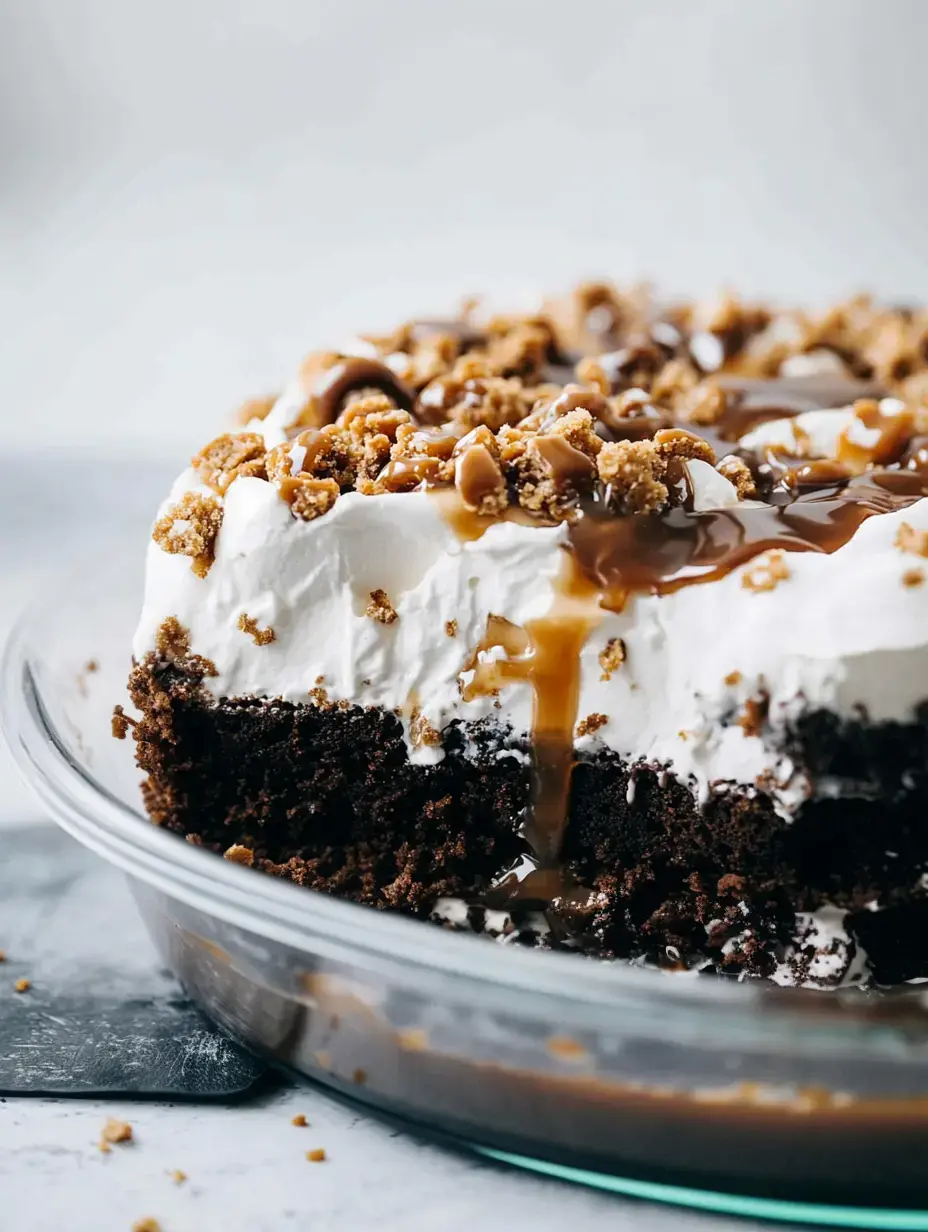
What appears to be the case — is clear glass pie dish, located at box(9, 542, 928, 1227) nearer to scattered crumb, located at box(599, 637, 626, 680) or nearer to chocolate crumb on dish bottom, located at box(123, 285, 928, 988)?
chocolate crumb on dish bottom, located at box(123, 285, 928, 988)

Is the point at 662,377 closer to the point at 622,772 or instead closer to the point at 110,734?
the point at 622,772

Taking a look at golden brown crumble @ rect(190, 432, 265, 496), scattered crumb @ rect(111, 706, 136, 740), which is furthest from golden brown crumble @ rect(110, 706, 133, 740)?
golden brown crumble @ rect(190, 432, 265, 496)

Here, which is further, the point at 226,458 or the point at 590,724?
the point at 226,458

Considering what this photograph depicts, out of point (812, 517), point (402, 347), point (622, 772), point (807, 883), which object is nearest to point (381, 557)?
point (622, 772)

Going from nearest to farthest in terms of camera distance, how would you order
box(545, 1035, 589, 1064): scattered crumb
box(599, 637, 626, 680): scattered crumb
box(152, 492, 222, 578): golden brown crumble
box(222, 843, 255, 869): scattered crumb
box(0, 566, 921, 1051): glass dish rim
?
1. box(0, 566, 921, 1051): glass dish rim
2. box(545, 1035, 589, 1064): scattered crumb
3. box(599, 637, 626, 680): scattered crumb
4. box(152, 492, 222, 578): golden brown crumble
5. box(222, 843, 255, 869): scattered crumb

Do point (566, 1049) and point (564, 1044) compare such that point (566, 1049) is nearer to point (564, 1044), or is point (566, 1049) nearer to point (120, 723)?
point (564, 1044)

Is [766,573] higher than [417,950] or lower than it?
higher

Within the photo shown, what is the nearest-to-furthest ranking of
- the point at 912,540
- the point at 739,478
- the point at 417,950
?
the point at 417,950, the point at 912,540, the point at 739,478

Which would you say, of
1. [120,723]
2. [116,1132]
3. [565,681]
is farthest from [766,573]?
[116,1132]
